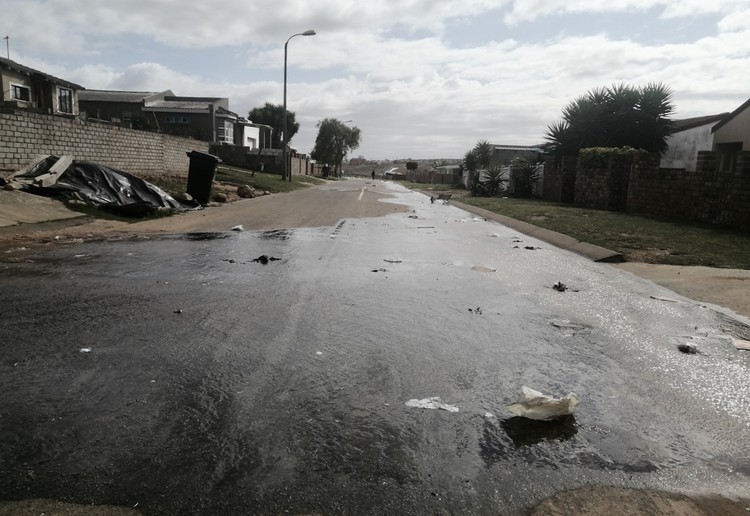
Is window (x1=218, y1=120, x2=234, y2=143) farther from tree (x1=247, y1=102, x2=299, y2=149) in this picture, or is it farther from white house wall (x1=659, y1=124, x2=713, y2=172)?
white house wall (x1=659, y1=124, x2=713, y2=172)

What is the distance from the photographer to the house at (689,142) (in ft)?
86.8

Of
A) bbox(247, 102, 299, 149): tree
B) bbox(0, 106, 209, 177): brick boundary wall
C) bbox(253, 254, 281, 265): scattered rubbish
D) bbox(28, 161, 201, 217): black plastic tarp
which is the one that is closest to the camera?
bbox(253, 254, 281, 265): scattered rubbish

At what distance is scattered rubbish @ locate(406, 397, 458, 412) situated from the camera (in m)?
3.25

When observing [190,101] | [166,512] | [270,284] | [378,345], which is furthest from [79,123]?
[190,101]

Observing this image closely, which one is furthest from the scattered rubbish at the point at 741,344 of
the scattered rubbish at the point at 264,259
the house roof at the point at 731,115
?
the house roof at the point at 731,115

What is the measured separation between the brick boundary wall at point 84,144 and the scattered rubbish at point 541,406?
52.5ft

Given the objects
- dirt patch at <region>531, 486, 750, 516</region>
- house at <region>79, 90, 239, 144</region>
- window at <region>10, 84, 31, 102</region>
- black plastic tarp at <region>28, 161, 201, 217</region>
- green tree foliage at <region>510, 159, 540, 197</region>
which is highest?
house at <region>79, 90, 239, 144</region>

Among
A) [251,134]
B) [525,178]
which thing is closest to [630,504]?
[525,178]

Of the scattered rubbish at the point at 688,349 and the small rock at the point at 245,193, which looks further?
the small rock at the point at 245,193

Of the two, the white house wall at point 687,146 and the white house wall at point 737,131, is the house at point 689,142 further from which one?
the white house wall at point 737,131

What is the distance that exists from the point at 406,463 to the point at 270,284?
417 centimetres

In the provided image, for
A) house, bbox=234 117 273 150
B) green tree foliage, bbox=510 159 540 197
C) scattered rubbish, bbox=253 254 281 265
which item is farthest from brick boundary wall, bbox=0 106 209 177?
house, bbox=234 117 273 150

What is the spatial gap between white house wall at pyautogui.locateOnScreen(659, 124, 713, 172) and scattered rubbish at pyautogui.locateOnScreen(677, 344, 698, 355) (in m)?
24.3

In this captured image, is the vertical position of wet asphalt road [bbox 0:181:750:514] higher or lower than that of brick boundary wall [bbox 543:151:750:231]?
lower
